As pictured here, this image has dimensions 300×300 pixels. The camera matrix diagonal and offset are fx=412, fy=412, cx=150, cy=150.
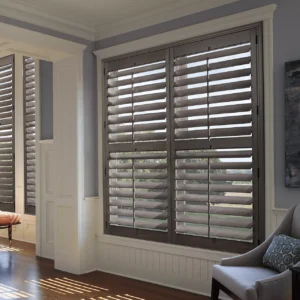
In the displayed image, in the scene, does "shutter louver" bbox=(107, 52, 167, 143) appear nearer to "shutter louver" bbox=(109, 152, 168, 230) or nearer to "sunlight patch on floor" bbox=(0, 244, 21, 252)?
"shutter louver" bbox=(109, 152, 168, 230)

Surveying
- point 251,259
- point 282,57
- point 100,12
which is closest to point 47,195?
point 100,12

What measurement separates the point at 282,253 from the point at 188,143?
150 cm

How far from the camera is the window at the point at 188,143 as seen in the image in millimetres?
3652

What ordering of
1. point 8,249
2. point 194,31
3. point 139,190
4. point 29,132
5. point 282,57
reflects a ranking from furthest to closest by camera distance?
point 29,132, point 8,249, point 139,190, point 194,31, point 282,57

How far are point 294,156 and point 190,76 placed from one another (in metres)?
1.30

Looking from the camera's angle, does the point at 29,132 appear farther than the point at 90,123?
Yes

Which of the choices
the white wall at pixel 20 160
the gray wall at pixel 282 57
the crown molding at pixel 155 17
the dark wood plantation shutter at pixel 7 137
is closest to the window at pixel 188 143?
the gray wall at pixel 282 57

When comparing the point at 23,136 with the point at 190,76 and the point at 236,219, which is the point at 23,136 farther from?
the point at 236,219

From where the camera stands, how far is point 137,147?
4434 millimetres

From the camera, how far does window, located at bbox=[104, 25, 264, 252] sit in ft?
12.0

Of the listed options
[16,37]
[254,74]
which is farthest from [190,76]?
[16,37]

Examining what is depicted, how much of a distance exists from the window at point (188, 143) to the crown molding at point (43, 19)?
45 centimetres

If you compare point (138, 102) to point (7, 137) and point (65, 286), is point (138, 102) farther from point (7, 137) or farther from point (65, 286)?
point (7, 137)

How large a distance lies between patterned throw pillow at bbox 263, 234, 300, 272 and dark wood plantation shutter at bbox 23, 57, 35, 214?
4.03m
